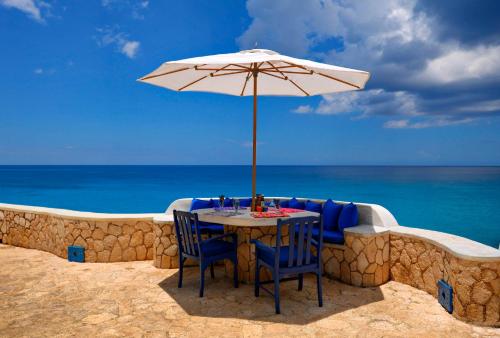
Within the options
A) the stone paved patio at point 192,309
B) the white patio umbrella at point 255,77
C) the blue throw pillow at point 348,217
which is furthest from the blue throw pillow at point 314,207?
the white patio umbrella at point 255,77

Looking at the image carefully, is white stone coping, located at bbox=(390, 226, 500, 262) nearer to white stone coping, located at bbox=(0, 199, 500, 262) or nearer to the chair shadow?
white stone coping, located at bbox=(0, 199, 500, 262)

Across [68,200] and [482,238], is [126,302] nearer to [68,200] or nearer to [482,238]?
[482,238]

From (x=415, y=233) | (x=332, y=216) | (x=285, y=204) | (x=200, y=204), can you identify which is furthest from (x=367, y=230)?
(x=200, y=204)

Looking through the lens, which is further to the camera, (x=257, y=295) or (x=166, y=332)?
(x=257, y=295)

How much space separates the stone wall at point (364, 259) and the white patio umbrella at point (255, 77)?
1444 mm

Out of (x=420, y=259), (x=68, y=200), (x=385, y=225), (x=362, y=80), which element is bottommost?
(x=68, y=200)

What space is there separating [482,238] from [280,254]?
56.9ft

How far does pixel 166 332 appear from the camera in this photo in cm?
316

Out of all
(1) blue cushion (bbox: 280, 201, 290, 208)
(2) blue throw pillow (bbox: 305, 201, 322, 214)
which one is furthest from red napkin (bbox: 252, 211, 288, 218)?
(1) blue cushion (bbox: 280, 201, 290, 208)

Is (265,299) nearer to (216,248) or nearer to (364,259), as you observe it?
(216,248)

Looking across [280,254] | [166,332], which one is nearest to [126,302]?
[166,332]

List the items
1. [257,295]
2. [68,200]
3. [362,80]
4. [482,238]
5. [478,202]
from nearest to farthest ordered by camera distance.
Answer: [257,295] < [362,80] < [482,238] < [478,202] < [68,200]

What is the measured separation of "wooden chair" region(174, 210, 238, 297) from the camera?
13.3ft

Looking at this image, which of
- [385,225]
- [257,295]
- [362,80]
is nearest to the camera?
[257,295]
